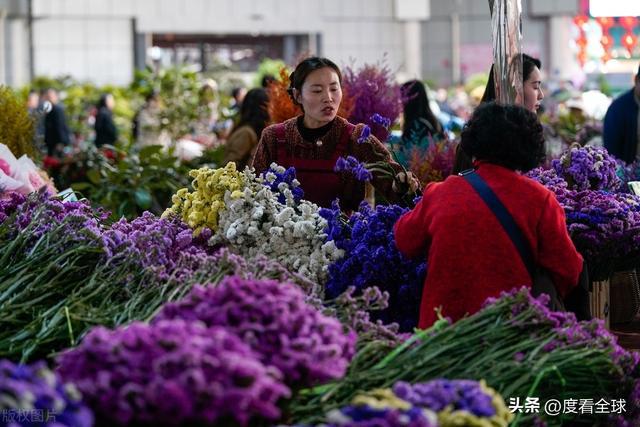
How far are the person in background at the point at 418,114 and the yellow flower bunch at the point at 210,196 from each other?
10.7ft

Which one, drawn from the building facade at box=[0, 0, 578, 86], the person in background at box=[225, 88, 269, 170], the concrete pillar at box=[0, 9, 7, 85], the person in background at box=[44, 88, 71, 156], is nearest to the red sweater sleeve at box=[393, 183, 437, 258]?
the person in background at box=[225, 88, 269, 170]

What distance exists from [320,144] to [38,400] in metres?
2.68

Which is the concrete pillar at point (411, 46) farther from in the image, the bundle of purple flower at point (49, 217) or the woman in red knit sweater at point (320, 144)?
the bundle of purple flower at point (49, 217)

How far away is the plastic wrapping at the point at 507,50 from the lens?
4.33m

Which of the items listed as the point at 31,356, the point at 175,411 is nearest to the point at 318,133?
the point at 31,356

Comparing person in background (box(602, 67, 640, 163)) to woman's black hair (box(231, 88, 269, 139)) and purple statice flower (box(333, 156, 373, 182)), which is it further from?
purple statice flower (box(333, 156, 373, 182))

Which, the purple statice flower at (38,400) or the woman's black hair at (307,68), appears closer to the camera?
the purple statice flower at (38,400)

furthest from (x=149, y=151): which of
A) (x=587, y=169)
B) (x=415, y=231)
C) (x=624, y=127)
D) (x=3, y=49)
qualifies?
(x=3, y=49)

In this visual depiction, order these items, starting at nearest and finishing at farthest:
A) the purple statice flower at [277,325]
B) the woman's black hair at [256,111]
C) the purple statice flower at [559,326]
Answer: the purple statice flower at [277,325], the purple statice flower at [559,326], the woman's black hair at [256,111]

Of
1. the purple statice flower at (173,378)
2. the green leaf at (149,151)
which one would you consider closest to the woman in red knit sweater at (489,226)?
the purple statice flower at (173,378)

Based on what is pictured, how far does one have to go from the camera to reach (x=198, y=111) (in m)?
13.4

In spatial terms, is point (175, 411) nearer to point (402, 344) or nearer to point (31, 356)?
point (402, 344)

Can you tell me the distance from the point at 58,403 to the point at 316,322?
1.82 ft

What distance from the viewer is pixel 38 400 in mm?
1780
